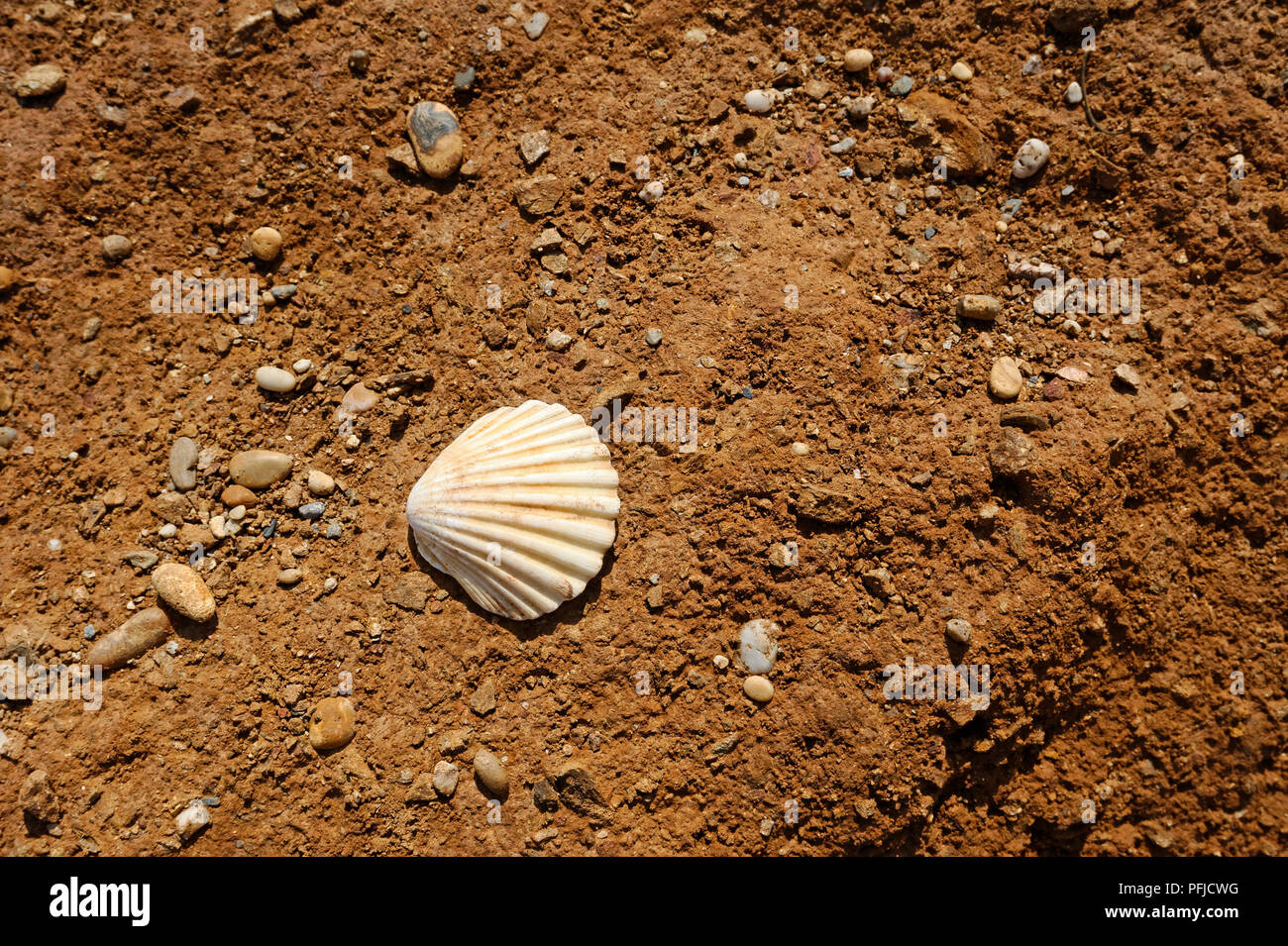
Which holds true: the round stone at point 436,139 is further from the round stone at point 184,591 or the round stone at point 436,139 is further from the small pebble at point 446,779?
the small pebble at point 446,779

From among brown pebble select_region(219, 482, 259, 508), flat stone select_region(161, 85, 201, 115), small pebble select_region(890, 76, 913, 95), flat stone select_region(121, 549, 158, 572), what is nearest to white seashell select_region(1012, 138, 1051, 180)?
small pebble select_region(890, 76, 913, 95)

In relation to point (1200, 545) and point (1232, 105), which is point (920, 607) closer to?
point (1200, 545)

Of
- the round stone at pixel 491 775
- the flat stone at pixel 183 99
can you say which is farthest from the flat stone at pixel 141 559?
the flat stone at pixel 183 99

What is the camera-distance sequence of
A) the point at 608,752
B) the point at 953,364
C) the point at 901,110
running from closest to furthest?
1. the point at 608,752
2. the point at 953,364
3. the point at 901,110

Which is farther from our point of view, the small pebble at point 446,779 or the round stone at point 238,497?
the round stone at point 238,497

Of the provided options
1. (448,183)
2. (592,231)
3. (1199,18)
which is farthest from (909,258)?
(448,183)

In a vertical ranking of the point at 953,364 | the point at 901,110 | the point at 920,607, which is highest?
the point at 901,110
